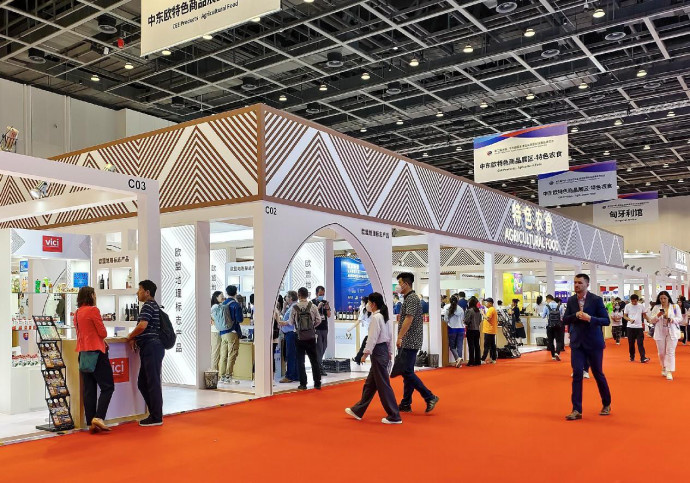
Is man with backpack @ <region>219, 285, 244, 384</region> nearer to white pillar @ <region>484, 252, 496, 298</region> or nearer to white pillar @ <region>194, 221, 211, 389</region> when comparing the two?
white pillar @ <region>194, 221, 211, 389</region>

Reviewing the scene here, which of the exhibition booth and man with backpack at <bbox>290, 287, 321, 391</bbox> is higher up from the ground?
the exhibition booth

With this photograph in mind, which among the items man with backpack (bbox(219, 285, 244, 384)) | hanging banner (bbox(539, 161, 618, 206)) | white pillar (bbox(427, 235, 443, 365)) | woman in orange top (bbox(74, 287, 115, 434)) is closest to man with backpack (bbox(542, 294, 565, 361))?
hanging banner (bbox(539, 161, 618, 206))

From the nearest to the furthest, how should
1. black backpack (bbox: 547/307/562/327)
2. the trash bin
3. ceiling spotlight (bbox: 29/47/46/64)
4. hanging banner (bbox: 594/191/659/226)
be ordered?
the trash bin, ceiling spotlight (bbox: 29/47/46/64), black backpack (bbox: 547/307/562/327), hanging banner (bbox: 594/191/659/226)

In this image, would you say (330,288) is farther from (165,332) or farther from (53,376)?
(53,376)

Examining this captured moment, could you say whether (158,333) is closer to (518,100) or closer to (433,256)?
(433,256)

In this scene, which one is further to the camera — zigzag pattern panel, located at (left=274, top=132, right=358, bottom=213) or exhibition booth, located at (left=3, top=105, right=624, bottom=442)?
zigzag pattern panel, located at (left=274, top=132, right=358, bottom=213)

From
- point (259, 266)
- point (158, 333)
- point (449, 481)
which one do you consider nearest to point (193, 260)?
point (259, 266)

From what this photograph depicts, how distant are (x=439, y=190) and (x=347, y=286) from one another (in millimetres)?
4311

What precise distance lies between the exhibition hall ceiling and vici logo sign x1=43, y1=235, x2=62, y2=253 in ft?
12.3

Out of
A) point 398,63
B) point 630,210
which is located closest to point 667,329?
point 398,63

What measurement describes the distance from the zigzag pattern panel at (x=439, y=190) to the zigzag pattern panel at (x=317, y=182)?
8.73 feet

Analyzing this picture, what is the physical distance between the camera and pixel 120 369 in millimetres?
6539

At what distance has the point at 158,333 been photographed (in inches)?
256

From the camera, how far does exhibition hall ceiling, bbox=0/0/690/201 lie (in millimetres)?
11281
